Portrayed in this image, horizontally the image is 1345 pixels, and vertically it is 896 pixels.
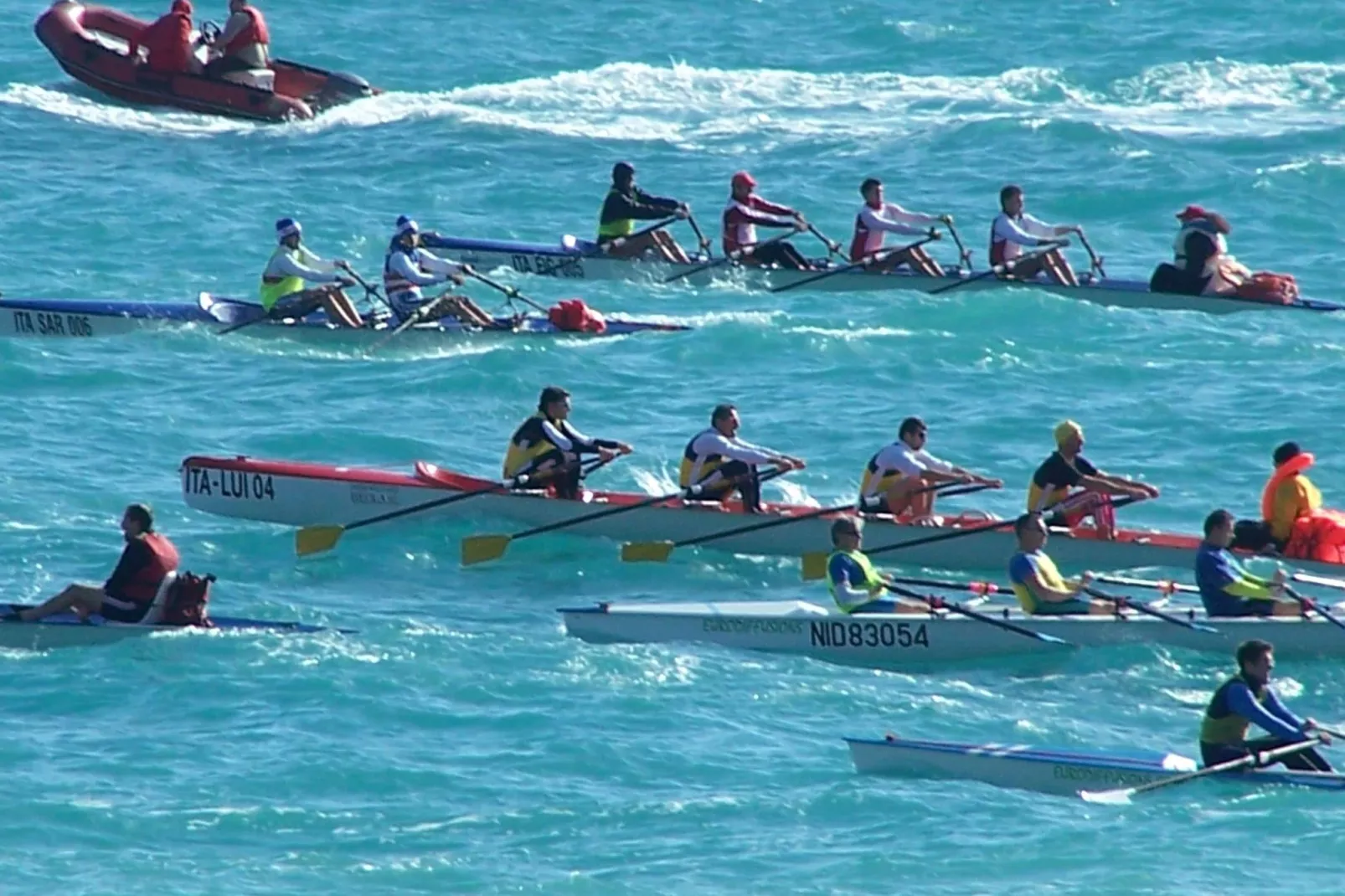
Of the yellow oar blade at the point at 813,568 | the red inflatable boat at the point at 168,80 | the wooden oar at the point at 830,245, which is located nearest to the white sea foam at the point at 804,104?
the red inflatable boat at the point at 168,80

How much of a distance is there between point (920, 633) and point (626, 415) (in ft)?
26.5

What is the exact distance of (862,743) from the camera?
19719mm

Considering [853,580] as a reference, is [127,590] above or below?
below

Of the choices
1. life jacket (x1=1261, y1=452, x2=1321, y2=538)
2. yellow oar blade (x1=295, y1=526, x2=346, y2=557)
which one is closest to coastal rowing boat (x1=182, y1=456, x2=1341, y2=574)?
life jacket (x1=1261, y1=452, x2=1321, y2=538)

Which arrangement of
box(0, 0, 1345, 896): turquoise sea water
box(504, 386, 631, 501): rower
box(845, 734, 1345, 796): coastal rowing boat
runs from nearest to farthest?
1. box(0, 0, 1345, 896): turquoise sea water
2. box(845, 734, 1345, 796): coastal rowing boat
3. box(504, 386, 631, 501): rower

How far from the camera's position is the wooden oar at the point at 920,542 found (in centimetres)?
2467

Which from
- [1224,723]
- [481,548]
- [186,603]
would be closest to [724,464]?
[481,548]

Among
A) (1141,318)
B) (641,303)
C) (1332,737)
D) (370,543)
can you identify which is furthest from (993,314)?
(1332,737)

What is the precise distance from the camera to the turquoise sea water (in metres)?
18.9

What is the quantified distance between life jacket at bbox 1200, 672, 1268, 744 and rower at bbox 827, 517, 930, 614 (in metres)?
3.56

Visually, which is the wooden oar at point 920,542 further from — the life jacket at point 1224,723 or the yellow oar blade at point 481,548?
the life jacket at point 1224,723

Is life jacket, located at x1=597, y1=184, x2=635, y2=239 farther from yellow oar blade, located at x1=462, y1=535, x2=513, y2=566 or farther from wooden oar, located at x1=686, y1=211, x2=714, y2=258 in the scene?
yellow oar blade, located at x1=462, y1=535, x2=513, y2=566

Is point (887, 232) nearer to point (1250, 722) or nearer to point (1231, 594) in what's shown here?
point (1231, 594)

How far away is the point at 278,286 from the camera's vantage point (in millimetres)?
32031
